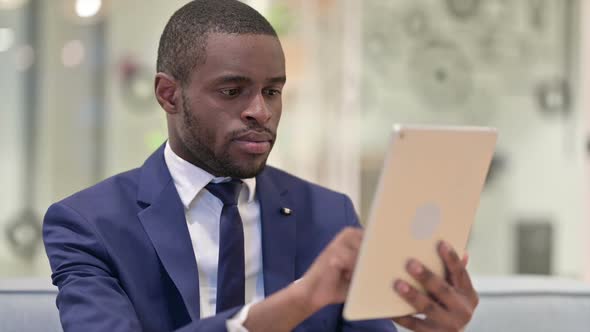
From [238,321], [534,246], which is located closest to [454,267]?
[238,321]

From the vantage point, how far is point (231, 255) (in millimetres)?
1417

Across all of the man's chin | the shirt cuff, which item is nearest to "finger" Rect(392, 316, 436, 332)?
the shirt cuff

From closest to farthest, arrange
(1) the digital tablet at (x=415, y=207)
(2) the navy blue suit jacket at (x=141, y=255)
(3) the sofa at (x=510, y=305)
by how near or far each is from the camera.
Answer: (1) the digital tablet at (x=415, y=207)
(2) the navy blue suit jacket at (x=141, y=255)
(3) the sofa at (x=510, y=305)

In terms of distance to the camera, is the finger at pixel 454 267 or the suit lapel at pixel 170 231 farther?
the suit lapel at pixel 170 231

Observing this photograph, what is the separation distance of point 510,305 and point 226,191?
2.16ft

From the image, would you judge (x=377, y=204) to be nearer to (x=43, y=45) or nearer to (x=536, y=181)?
(x=43, y=45)

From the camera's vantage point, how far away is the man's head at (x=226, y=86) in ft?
4.53

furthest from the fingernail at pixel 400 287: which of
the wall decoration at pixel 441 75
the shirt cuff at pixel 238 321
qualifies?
the wall decoration at pixel 441 75

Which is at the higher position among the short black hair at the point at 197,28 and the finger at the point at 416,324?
the short black hair at the point at 197,28

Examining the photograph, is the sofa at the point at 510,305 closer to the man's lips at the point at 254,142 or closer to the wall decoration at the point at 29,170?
the man's lips at the point at 254,142

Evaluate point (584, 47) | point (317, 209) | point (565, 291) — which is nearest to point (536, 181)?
point (584, 47)

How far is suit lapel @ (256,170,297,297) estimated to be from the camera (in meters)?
1.45

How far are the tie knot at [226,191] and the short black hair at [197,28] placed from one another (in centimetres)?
18

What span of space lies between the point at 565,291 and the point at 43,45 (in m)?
2.37
